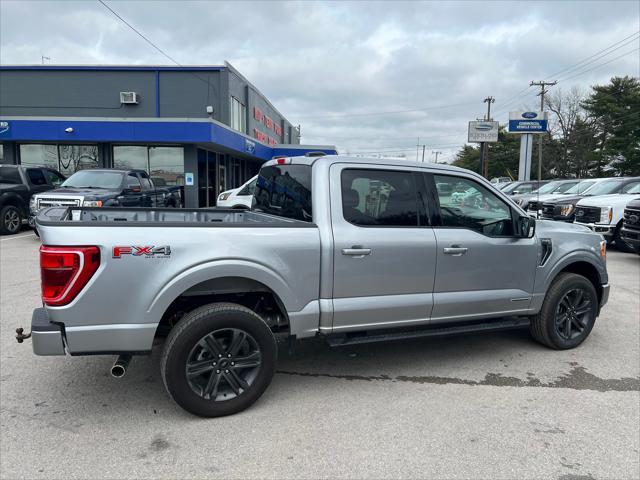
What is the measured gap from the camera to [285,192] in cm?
437

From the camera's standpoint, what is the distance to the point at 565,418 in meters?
3.49

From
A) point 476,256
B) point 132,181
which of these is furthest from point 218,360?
point 132,181

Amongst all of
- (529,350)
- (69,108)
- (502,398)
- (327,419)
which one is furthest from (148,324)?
(69,108)

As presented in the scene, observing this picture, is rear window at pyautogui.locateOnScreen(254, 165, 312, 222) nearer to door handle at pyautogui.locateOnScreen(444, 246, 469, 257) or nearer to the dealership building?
door handle at pyautogui.locateOnScreen(444, 246, 469, 257)

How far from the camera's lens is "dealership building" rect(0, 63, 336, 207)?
19.5 metres

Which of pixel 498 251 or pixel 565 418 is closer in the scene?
pixel 565 418

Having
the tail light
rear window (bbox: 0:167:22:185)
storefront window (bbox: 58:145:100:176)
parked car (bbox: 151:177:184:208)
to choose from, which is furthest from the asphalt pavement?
storefront window (bbox: 58:145:100:176)

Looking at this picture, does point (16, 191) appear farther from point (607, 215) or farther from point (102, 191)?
point (607, 215)

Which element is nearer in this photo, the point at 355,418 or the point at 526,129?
the point at 355,418

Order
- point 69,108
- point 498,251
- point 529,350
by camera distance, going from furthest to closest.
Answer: point 69,108, point 529,350, point 498,251

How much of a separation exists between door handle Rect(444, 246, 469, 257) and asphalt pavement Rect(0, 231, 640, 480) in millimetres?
1108

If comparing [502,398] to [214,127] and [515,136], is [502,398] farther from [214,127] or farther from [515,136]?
[515,136]

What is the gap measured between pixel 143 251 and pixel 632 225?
10.4m

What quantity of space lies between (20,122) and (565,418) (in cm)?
2238
